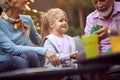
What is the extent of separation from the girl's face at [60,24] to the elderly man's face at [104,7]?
0.39 metres

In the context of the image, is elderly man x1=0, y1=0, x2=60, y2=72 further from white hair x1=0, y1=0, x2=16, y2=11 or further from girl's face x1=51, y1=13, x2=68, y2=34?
girl's face x1=51, y1=13, x2=68, y2=34

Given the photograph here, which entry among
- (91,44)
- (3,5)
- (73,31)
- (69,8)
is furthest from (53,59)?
(69,8)

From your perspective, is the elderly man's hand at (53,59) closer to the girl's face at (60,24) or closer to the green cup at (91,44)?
the girl's face at (60,24)

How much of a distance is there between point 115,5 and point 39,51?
657 mm

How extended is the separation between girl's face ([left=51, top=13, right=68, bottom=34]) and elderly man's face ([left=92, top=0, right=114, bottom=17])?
39 cm

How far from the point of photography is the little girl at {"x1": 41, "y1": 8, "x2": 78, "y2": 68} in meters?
2.74

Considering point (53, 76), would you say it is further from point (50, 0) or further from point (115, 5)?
point (50, 0)

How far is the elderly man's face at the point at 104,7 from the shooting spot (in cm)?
274

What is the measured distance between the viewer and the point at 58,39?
9.64 feet

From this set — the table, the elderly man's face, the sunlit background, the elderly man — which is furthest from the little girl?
the table

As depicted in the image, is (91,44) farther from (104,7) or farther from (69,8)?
(69,8)

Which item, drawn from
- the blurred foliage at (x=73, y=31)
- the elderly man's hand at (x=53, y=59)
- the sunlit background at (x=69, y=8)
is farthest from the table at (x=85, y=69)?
the sunlit background at (x=69, y=8)

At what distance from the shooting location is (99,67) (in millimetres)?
957

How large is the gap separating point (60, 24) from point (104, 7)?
1.44 feet
